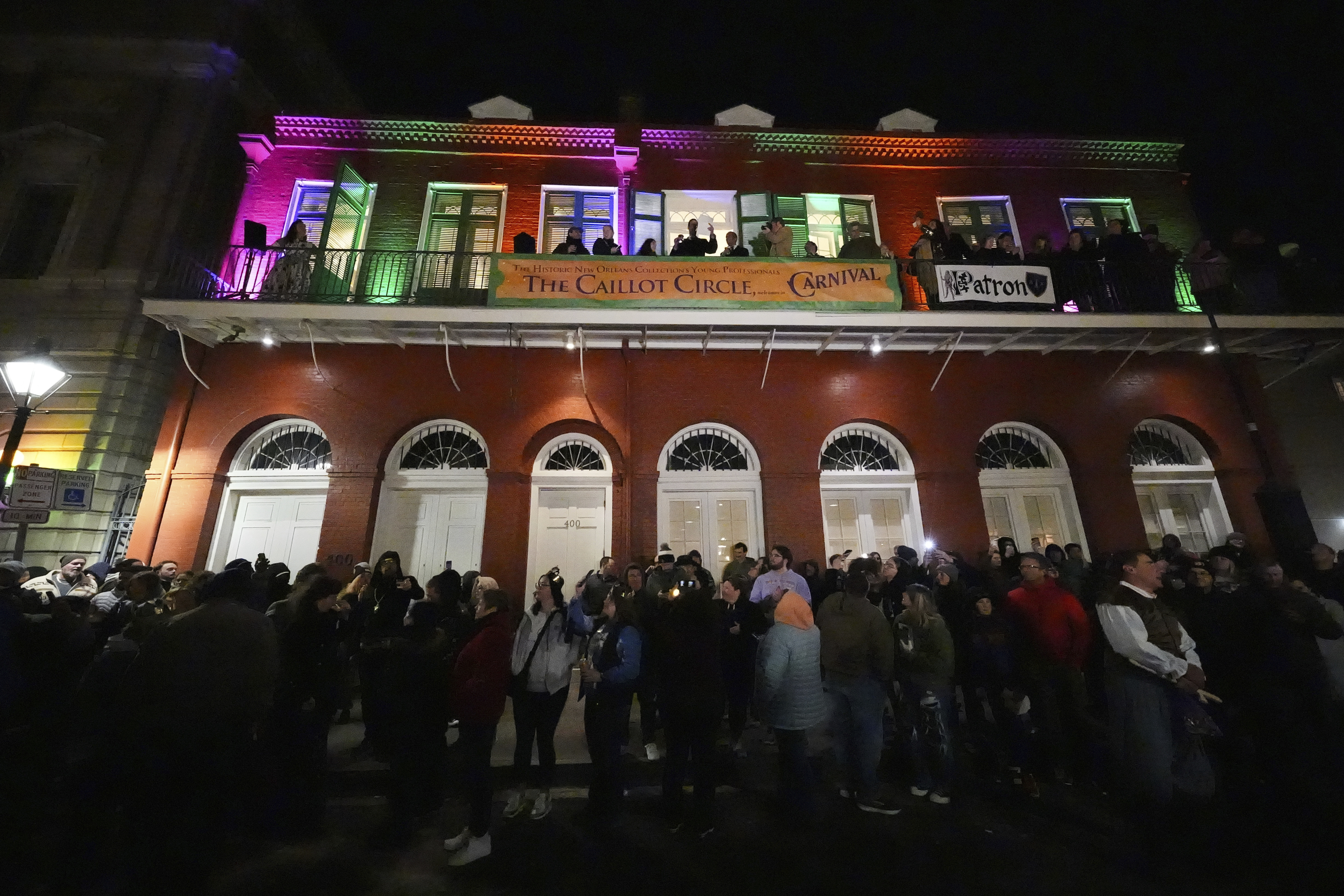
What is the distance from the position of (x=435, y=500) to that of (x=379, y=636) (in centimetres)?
416

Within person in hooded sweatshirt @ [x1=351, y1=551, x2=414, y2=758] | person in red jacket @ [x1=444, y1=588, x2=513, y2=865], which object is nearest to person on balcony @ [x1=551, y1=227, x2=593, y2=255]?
person in hooded sweatshirt @ [x1=351, y1=551, x2=414, y2=758]

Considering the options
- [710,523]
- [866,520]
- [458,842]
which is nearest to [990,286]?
[866,520]

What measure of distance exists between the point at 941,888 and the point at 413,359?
9.14 m

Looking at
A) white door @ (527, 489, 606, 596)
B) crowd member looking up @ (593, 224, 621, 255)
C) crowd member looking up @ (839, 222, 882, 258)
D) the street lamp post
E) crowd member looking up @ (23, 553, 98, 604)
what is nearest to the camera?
crowd member looking up @ (23, 553, 98, 604)

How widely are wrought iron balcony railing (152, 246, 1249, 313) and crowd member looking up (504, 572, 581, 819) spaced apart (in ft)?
19.3

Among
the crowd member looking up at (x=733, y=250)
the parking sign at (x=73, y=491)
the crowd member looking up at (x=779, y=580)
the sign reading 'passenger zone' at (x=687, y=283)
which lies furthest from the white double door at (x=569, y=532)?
the parking sign at (x=73, y=491)

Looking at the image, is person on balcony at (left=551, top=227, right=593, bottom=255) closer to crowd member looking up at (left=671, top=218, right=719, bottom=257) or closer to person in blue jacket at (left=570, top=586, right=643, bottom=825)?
crowd member looking up at (left=671, top=218, right=719, bottom=257)

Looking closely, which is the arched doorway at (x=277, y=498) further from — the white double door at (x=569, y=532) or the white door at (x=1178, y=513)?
the white door at (x=1178, y=513)

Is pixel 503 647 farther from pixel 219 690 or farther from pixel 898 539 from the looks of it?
pixel 898 539

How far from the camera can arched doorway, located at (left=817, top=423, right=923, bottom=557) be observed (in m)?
8.71

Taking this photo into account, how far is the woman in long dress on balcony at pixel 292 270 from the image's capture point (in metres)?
8.09

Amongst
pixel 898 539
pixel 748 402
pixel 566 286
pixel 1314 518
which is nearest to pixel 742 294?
pixel 748 402

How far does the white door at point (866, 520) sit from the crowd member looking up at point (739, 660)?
368cm

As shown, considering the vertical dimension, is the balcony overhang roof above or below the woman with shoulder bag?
above
